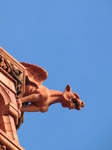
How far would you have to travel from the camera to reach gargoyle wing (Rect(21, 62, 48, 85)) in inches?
1238

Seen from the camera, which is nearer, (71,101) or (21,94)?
(21,94)

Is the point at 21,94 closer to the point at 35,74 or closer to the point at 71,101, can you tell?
the point at 35,74

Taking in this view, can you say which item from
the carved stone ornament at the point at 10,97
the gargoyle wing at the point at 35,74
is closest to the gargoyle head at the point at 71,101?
the gargoyle wing at the point at 35,74

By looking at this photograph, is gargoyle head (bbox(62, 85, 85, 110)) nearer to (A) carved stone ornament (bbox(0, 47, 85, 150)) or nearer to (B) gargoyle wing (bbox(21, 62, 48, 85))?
(A) carved stone ornament (bbox(0, 47, 85, 150))

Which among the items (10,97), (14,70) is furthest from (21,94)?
(10,97)

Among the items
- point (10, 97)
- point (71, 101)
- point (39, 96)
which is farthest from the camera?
point (71, 101)

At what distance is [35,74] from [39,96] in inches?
39.8

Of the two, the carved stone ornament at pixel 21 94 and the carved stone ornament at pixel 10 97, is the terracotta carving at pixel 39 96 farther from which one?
the carved stone ornament at pixel 10 97

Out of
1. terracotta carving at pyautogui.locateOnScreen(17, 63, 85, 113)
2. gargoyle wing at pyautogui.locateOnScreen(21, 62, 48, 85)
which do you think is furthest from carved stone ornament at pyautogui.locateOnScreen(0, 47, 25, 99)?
gargoyle wing at pyautogui.locateOnScreen(21, 62, 48, 85)

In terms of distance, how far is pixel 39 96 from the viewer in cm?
3109

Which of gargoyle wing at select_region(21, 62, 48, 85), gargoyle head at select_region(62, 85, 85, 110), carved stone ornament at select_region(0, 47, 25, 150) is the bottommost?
carved stone ornament at select_region(0, 47, 25, 150)

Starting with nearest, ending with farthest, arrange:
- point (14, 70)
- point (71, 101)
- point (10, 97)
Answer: point (10, 97)
point (14, 70)
point (71, 101)

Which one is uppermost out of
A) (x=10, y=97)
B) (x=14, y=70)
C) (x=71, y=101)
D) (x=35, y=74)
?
(x=35, y=74)

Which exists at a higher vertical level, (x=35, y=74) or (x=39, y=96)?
(x=35, y=74)
